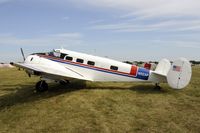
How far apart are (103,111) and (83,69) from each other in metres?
5.95

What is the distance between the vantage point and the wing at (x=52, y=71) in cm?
1468

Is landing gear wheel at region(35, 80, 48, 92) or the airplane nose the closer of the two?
landing gear wheel at region(35, 80, 48, 92)

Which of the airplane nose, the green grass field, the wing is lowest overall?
the green grass field

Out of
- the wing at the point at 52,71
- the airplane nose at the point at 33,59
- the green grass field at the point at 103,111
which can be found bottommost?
the green grass field at the point at 103,111

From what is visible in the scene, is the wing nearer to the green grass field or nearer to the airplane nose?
the airplane nose

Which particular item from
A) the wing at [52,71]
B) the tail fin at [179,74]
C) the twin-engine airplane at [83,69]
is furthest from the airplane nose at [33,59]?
the tail fin at [179,74]

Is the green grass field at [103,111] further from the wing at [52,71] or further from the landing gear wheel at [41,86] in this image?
the wing at [52,71]

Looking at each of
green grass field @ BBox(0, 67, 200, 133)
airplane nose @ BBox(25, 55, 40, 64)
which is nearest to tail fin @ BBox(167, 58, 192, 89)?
green grass field @ BBox(0, 67, 200, 133)

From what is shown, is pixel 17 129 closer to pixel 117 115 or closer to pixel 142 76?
pixel 117 115

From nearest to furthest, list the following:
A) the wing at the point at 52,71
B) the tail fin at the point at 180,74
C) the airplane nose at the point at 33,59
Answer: the tail fin at the point at 180,74, the wing at the point at 52,71, the airplane nose at the point at 33,59

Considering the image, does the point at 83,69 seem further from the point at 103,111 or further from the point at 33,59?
the point at 103,111

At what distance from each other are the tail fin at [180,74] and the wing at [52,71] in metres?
5.85

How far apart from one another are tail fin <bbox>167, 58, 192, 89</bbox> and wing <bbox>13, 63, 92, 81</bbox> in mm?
5848

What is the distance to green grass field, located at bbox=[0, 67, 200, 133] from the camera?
352 inches
